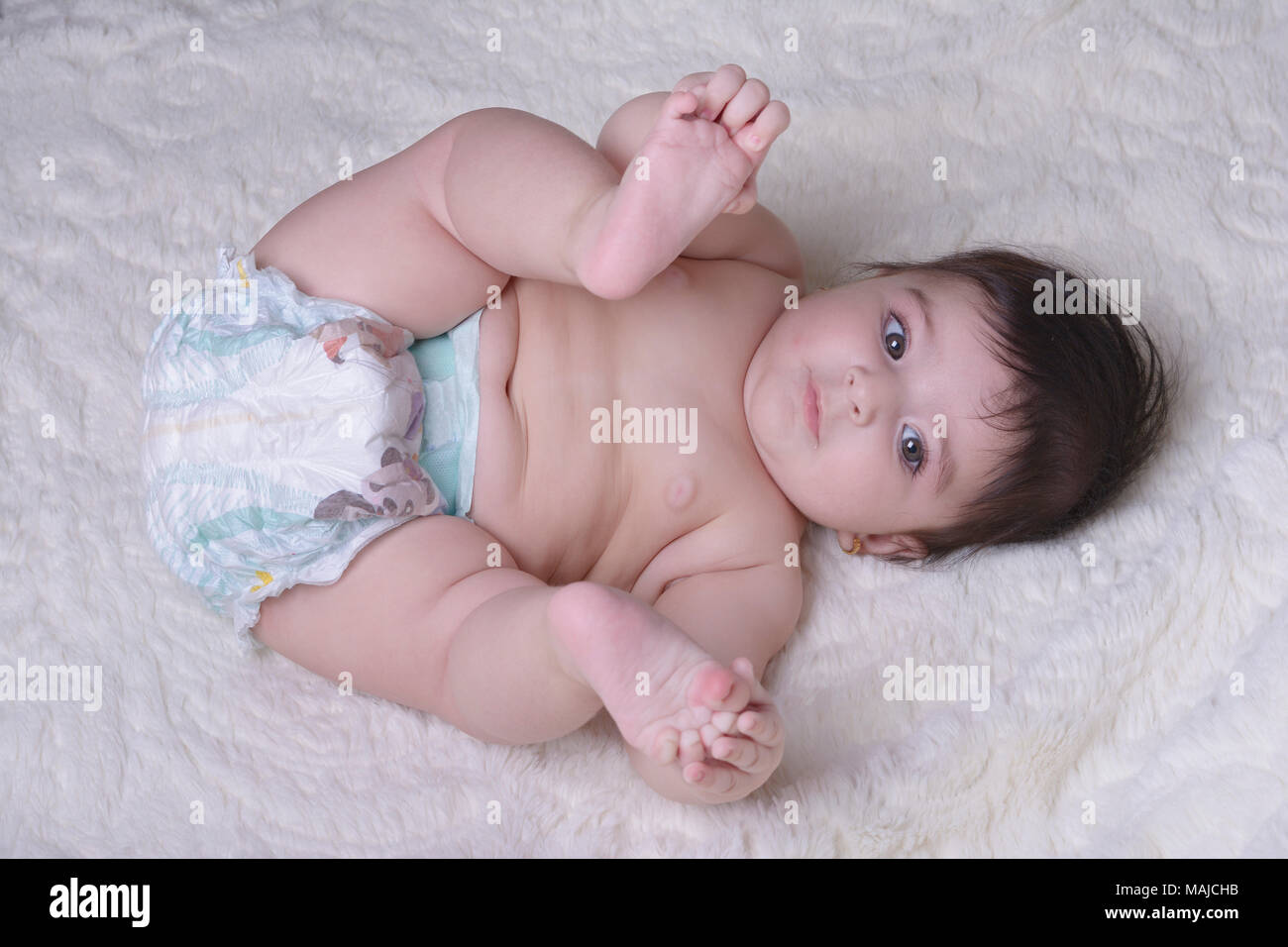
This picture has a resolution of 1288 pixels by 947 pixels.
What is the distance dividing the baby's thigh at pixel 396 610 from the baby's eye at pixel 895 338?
525 millimetres

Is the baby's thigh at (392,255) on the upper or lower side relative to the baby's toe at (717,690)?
upper

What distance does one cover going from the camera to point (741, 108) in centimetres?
125

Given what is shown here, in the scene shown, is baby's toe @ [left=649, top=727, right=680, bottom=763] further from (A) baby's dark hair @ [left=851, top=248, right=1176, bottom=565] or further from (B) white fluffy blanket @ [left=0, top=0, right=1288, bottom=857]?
(A) baby's dark hair @ [left=851, top=248, right=1176, bottom=565]

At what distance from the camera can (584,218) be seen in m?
1.33

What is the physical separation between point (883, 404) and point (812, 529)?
262mm

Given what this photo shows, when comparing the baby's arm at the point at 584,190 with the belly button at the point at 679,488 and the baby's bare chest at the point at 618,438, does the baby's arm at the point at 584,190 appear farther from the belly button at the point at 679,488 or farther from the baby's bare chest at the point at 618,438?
the belly button at the point at 679,488

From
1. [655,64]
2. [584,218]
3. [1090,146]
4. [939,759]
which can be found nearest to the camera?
[584,218]

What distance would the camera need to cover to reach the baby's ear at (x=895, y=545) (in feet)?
→ 5.36

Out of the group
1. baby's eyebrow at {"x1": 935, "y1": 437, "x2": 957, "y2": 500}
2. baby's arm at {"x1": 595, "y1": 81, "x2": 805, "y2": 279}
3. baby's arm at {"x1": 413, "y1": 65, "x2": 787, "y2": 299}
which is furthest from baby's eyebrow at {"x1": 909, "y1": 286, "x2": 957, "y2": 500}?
baby's arm at {"x1": 413, "y1": 65, "x2": 787, "y2": 299}

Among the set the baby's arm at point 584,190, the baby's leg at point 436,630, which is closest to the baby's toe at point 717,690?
the baby's leg at point 436,630

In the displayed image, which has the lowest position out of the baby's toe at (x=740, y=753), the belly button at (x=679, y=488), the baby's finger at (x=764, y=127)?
the baby's toe at (x=740, y=753)

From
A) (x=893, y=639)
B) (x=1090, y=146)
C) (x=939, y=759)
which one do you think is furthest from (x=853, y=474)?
(x=1090, y=146)
